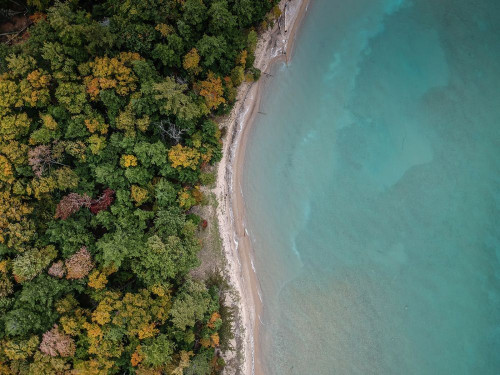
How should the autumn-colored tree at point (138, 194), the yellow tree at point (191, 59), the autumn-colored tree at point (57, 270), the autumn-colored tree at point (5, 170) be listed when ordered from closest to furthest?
the autumn-colored tree at point (5, 170), the autumn-colored tree at point (57, 270), the autumn-colored tree at point (138, 194), the yellow tree at point (191, 59)

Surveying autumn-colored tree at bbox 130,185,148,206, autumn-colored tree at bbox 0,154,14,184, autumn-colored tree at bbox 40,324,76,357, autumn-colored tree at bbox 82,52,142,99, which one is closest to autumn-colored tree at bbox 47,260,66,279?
autumn-colored tree at bbox 40,324,76,357

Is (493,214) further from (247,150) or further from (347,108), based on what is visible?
(247,150)

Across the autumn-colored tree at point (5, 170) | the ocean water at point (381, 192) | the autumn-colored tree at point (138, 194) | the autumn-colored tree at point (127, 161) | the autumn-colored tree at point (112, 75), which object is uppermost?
the autumn-colored tree at point (112, 75)

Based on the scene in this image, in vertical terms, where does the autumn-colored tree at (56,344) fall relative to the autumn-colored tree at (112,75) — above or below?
below

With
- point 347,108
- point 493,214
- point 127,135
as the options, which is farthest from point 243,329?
point 493,214

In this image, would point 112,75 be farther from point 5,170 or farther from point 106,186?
point 5,170

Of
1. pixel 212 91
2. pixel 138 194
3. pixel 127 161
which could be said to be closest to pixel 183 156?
pixel 127 161

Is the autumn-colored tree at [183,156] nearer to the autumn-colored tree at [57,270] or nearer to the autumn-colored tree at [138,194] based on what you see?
the autumn-colored tree at [138,194]

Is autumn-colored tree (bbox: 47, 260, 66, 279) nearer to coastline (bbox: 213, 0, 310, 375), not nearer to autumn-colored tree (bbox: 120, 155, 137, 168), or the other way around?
autumn-colored tree (bbox: 120, 155, 137, 168)

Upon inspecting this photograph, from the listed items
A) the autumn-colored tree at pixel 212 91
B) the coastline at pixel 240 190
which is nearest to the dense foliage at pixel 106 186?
the autumn-colored tree at pixel 212 91
